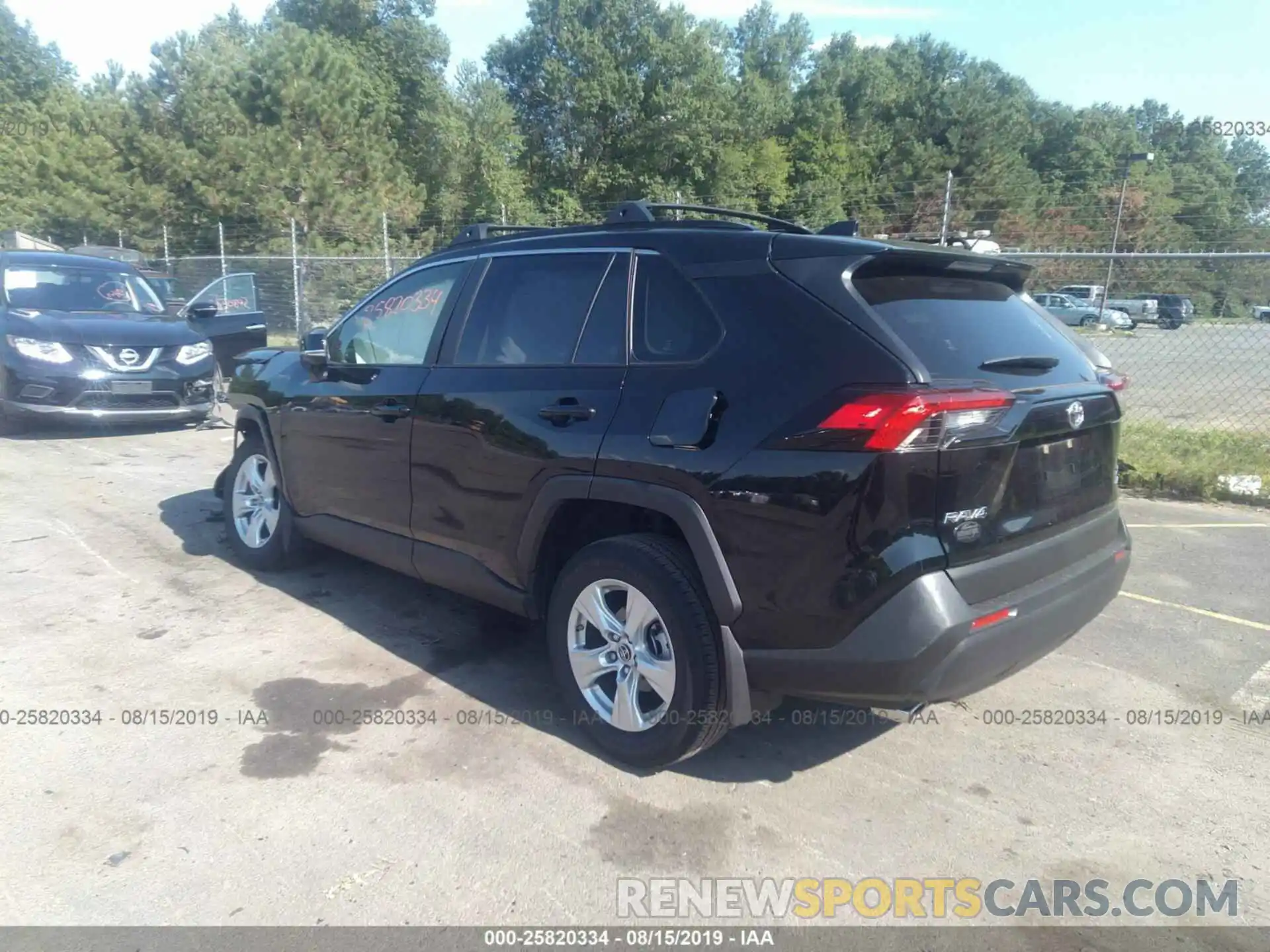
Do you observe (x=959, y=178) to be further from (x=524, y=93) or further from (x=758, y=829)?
(x=758, y=829)

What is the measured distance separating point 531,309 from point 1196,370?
984 centimetres

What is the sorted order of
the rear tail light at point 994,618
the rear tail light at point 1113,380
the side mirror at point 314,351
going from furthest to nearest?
the side mirror at point 314,351 < the rear tail light at point 1113,380 < the rear tail light at point 994,618

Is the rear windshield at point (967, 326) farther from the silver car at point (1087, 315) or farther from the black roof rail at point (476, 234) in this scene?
the silver car at point (1087, 315)

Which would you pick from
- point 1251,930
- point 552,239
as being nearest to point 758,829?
A: point 1251,930

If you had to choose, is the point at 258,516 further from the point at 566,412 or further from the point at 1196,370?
the point at 1196,370

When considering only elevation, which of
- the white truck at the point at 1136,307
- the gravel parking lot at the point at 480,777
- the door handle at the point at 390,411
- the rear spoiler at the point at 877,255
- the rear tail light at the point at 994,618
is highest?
the white truck at the point at 1136,307

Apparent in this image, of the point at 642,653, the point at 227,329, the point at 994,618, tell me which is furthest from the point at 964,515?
the point at 227,329

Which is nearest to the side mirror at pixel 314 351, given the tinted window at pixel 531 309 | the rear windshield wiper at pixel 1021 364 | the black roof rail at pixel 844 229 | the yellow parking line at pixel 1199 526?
the tinted window at pixel 531 309

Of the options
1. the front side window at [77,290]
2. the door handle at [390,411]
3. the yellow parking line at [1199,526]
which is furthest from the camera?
the front side window at [77,290]

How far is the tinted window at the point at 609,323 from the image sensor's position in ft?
11.1

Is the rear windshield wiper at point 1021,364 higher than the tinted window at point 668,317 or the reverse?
the reverse

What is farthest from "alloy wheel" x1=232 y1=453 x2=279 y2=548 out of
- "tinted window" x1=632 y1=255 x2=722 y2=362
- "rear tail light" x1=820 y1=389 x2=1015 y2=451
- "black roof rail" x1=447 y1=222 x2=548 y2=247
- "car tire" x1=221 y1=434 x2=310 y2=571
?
"rear tail light" x1=820 y1=389 x2=1015 y2=451

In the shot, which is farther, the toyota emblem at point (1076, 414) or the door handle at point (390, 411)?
the door handle at point (390, 411)

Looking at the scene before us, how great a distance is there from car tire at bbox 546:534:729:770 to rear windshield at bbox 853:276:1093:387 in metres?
1.03
